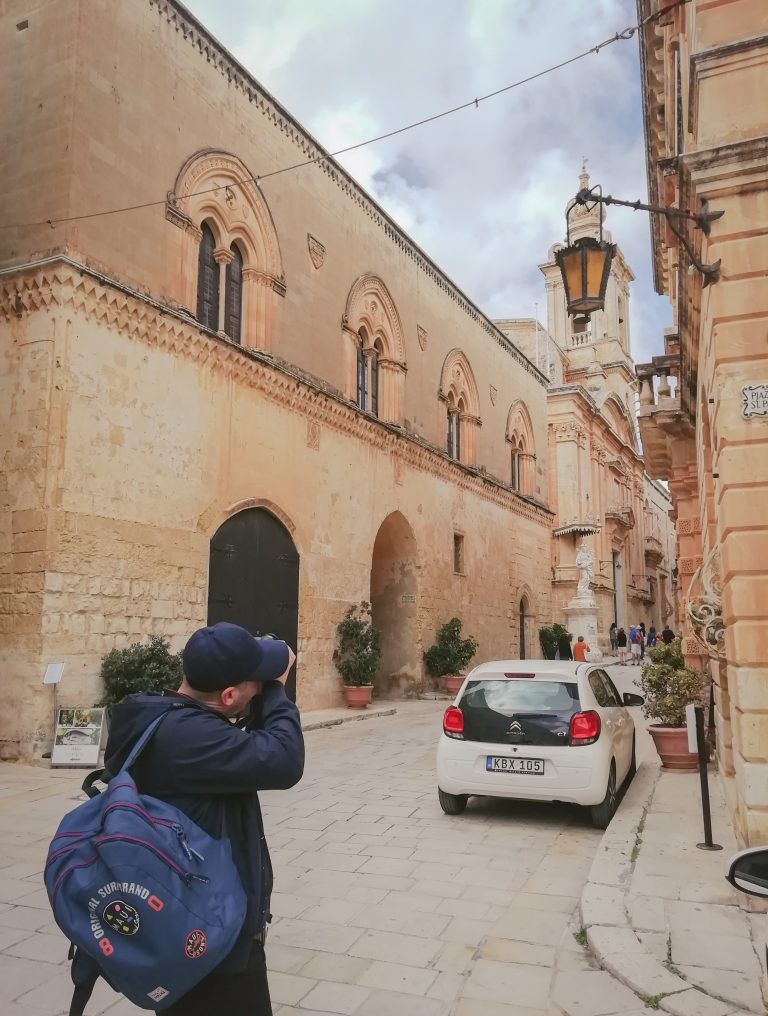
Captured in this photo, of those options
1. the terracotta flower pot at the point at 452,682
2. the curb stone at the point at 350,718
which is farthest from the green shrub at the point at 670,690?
the terracotta flower pot at the point at 452,682

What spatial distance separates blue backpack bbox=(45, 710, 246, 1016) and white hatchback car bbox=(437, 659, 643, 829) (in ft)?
17.9

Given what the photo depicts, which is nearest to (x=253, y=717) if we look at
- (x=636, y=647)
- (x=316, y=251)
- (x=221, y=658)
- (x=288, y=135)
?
(x=221, y=658)

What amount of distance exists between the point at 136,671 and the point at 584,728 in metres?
5.90

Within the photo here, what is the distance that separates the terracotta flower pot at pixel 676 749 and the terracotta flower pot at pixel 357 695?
7721mm

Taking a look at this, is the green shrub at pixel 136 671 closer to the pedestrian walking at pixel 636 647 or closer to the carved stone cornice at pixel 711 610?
the carved stone cornice at pixel 711 610

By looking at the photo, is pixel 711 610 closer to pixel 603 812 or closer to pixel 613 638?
pixel 603 812

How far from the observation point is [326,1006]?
147 inches

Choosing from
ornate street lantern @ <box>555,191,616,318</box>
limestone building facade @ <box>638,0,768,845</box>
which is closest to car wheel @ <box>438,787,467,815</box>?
limestone building facade @ <box>638,0,768,845</box>

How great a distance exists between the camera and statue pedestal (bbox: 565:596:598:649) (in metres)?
36.6

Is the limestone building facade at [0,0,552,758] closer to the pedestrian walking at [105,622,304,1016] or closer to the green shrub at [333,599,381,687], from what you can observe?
the green shrub at [333,599,381,687]

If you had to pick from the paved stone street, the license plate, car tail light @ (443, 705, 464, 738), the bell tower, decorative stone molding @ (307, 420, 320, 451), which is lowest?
the paved stone street

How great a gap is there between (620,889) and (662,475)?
37.4 feet

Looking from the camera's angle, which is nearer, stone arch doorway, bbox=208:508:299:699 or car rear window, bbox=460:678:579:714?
car rear window, bbox=460:678:579:714

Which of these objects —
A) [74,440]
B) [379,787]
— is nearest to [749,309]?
[379,787]
